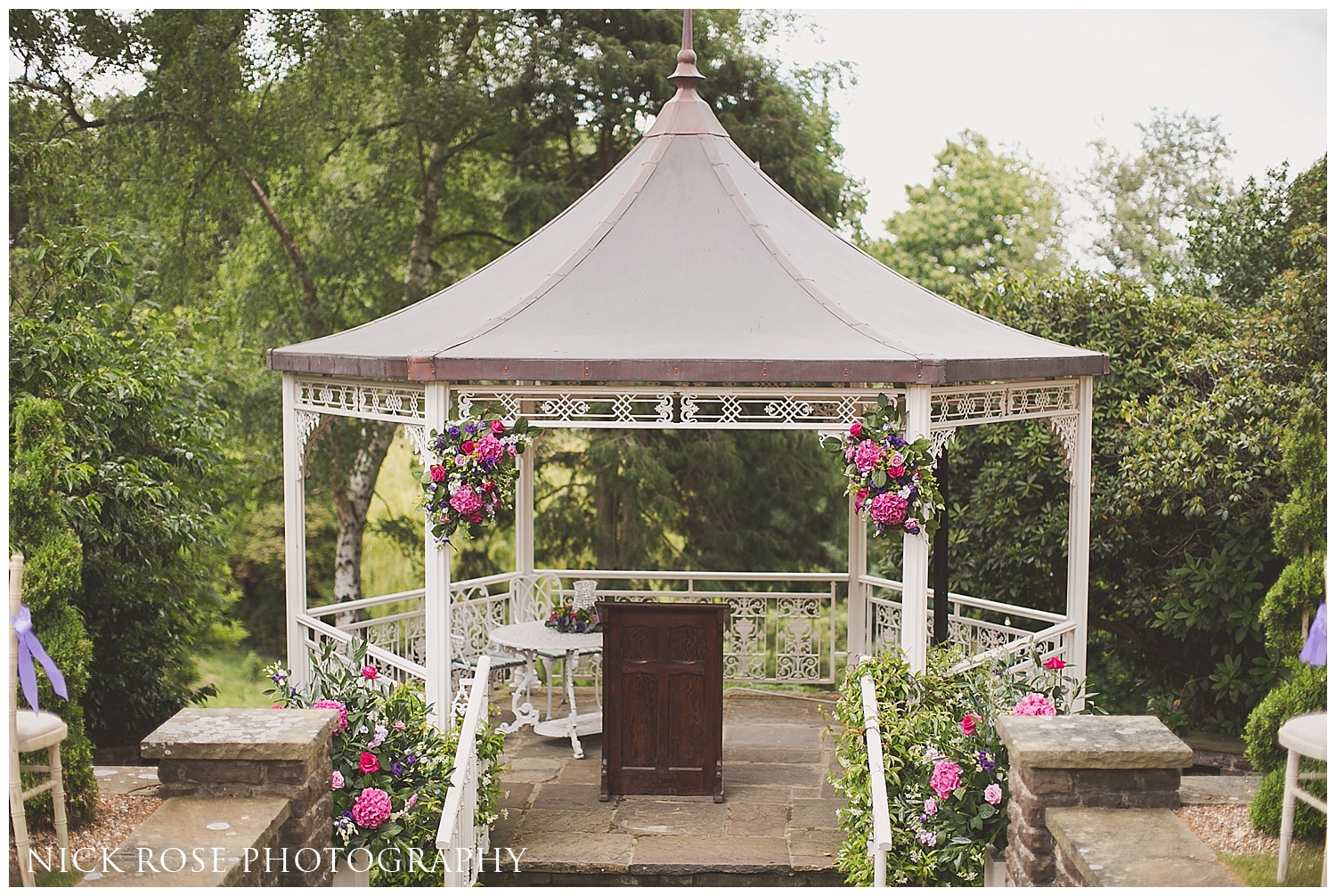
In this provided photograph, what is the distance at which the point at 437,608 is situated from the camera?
6.30 meters

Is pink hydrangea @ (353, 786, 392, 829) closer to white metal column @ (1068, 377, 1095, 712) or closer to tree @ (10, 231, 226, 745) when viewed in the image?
tree @ (10, 231, 226, 745)

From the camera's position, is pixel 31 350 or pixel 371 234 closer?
pixel 31 350

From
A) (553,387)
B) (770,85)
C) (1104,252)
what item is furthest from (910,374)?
(1104,252)

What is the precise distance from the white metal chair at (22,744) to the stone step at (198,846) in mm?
252

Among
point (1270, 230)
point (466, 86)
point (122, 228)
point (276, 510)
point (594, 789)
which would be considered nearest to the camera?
point (594, 789)

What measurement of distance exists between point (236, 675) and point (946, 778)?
16184 millimetres

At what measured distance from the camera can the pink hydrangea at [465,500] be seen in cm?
608

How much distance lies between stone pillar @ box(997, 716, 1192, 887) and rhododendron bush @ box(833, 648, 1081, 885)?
45cm

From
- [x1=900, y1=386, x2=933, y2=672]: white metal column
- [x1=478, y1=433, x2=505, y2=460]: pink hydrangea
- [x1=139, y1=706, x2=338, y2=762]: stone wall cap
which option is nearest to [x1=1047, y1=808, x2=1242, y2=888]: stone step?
[x1=900, y1=386, x2=933, y2=672]: white metal column

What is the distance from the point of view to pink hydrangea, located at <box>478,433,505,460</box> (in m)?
6.11

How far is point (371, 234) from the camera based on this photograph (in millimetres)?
13930

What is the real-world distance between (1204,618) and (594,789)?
16.1ft

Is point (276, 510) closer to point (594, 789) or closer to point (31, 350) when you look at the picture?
point (31, 350)

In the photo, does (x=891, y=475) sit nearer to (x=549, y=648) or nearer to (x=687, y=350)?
(x=687, y=350)
